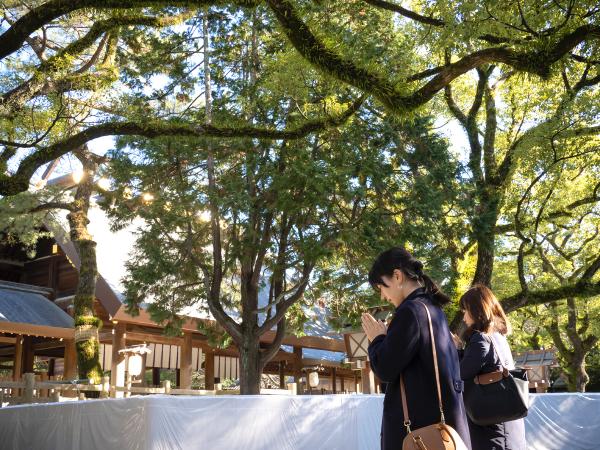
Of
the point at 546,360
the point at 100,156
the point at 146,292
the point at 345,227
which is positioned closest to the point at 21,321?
the point at 146,292

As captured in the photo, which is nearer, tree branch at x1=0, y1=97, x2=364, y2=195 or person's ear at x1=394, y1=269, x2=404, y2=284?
person's ear at x1=394, y1=269, x2=404, y2=284

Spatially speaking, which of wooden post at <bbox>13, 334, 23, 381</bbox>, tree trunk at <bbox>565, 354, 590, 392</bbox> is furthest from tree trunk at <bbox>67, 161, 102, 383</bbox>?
tree trunk at <bbox>565, 354, 590, 392</bbox>

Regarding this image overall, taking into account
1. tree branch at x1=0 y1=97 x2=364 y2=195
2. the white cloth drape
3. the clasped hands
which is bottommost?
the white cloth drape

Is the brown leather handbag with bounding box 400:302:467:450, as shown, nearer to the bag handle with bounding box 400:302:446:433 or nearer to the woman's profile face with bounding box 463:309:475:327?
the bag handle with bounding box 400:302:446:433

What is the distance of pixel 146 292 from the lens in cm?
1348

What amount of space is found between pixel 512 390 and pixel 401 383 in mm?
1482

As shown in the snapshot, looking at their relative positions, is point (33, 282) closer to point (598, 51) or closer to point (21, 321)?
point (21, 321)

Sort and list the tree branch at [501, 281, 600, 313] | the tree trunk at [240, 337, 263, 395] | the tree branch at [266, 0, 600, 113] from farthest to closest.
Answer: the tree branch at [501, 281, 600, 313], the tree trunk at [240, 337, 263, 395], the tree branch at [266, 0, 600, 113]

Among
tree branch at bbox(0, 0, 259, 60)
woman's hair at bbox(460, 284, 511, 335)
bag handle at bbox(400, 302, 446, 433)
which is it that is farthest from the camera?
tree branch at bbox(0, 0, 259, 60)

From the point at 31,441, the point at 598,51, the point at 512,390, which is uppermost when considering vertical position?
the point at 598,51

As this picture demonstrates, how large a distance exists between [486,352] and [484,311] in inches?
10.8

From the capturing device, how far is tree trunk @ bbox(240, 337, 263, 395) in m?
12.8

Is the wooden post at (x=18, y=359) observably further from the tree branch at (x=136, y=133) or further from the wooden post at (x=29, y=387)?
the tree branch at (x=136, y=133)

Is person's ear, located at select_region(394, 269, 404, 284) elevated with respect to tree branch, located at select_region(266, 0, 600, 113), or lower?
lower
